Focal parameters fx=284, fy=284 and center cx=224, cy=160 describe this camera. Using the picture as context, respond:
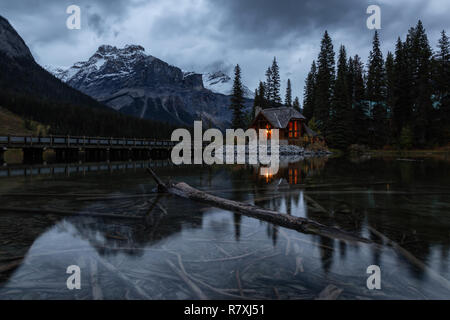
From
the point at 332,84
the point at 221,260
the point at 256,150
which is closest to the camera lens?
the point at 221,260

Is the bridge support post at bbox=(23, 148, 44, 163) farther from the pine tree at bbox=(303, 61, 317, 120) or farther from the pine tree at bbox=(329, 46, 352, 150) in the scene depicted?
the pine tree at bbox=(303, 61, 317, 120)

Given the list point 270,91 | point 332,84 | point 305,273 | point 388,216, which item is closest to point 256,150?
point 332,84

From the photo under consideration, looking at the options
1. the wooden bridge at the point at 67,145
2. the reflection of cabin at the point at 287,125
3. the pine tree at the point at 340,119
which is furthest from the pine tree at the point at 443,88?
the wooden bridge at the point at 67,145

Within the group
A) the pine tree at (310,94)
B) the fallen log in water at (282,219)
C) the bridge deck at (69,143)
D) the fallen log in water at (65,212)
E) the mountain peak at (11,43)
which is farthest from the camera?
the mountain peak at (11,43)

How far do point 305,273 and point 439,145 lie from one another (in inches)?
2675

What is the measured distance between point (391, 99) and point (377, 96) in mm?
5298

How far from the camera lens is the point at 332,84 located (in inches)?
2739

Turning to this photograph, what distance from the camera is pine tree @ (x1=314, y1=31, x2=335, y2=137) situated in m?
64.4

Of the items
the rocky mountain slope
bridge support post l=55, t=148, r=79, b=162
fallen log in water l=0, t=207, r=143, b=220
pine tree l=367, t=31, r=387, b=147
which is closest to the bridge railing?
bridge support post l=55, t=148, r=79, b=162

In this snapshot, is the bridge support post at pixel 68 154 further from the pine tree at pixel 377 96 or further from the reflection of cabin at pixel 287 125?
the pine tree at pixel 377 96

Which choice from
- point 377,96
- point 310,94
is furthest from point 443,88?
point 310,94

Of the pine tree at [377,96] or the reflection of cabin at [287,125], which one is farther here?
the pine tree at [377,96]

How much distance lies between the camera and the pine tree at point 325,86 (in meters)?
64.4
